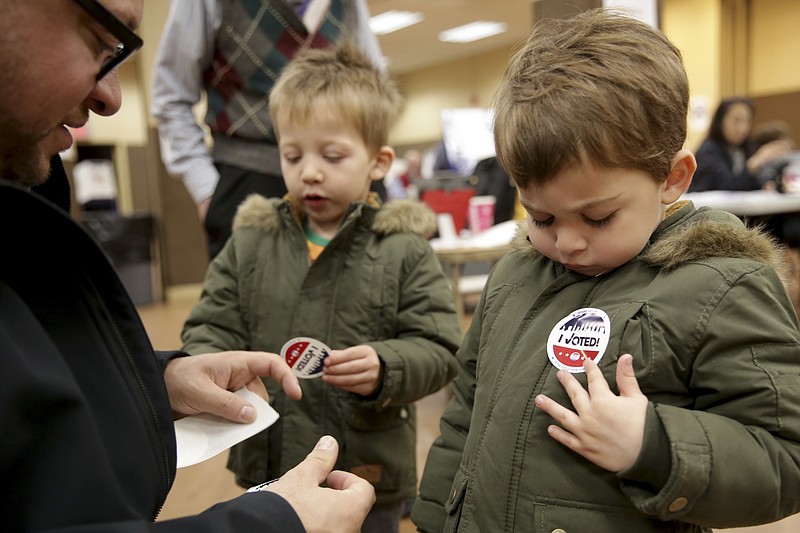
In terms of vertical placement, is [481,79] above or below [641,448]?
above

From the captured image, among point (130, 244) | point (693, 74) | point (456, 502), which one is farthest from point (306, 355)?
point (693, 74)

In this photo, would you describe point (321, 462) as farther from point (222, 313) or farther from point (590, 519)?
point (222, 313)

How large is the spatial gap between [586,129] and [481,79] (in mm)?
13451

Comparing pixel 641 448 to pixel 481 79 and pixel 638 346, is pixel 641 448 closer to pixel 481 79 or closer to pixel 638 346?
pixel 638 346

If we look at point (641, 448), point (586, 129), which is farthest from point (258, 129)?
point (641, 448)

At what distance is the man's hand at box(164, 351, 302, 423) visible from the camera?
39.6 inches

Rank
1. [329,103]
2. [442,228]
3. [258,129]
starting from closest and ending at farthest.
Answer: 1. [329,103]
2. [258,129]
3. [442,228]

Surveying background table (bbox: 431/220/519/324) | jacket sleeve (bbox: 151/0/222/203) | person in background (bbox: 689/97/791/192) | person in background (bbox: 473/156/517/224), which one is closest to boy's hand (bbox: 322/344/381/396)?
jacket sleeve (bbox: 151/0/222/203)

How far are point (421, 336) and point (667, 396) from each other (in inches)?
26.0

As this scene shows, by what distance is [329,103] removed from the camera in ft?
4.87

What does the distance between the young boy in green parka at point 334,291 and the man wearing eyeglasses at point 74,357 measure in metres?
0.58

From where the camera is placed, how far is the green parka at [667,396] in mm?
792

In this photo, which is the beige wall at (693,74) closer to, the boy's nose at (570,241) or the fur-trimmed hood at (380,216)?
the fur-trimmed hood at (380,216)

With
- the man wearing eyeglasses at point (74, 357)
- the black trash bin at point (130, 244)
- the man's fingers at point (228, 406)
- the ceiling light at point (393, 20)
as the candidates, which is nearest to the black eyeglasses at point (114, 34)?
the man wearing eyeglasses at point (74, 357)
